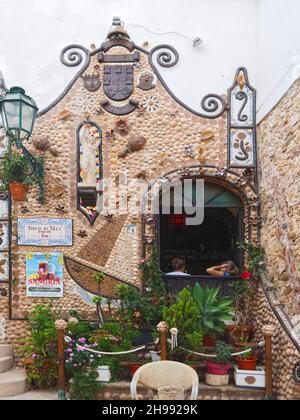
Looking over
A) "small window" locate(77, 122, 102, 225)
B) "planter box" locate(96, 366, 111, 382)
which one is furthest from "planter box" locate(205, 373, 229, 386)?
"small window" locate(77, 122, 102, 225)

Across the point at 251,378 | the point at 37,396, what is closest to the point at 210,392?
the point at 251,378

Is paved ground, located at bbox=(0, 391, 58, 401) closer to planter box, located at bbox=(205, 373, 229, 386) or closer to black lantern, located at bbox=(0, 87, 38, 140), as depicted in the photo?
planter box, located at bbox=(205, 373, 229, 386)

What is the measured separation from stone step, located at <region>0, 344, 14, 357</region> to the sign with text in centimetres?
150

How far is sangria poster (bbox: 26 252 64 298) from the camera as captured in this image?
6195 mm

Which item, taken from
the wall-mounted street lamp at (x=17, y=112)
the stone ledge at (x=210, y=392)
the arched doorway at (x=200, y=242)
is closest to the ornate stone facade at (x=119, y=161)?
the wall-mounted street lamp at (x=17, y=112)

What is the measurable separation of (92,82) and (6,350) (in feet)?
13.7

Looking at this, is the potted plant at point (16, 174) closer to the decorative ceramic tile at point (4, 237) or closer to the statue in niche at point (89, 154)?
the decorative ceramic tile at point (4, 237)

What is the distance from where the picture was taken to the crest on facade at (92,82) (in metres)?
6.41

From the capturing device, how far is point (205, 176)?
6.31 meters

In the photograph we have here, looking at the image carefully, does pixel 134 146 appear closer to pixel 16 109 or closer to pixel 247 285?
pixel 16 109

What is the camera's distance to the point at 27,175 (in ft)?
20.0

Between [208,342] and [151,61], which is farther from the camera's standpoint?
[151,61]
